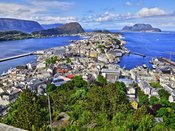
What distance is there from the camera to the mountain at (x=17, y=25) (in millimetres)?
110844

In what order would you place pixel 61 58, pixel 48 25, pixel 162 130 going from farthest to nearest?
1. pixel 48 25
2. pixel 61 58
3. pixel 162 130

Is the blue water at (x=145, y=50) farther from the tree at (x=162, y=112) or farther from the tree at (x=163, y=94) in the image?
the tree at (x=162, y=112)

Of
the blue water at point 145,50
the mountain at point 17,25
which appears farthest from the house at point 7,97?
the mountain at point 17,25

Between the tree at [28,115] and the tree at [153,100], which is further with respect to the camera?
the tree at [153,100]

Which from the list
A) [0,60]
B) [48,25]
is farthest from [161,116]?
[48,25]

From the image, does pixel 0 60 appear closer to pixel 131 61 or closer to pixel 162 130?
pixel 131 61

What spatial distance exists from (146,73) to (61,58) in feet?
33.9

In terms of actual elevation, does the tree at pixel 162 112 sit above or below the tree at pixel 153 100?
above

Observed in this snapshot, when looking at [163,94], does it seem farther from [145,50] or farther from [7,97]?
[145,50]

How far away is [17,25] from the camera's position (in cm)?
11975

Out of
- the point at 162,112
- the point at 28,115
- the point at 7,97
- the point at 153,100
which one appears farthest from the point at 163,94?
the point at 28,115

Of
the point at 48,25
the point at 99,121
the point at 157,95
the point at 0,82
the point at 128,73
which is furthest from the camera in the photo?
the point at 48,25

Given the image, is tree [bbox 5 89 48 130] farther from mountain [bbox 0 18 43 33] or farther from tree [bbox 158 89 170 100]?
mountain [bbox 0 18 43 33]

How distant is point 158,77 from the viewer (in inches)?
749
